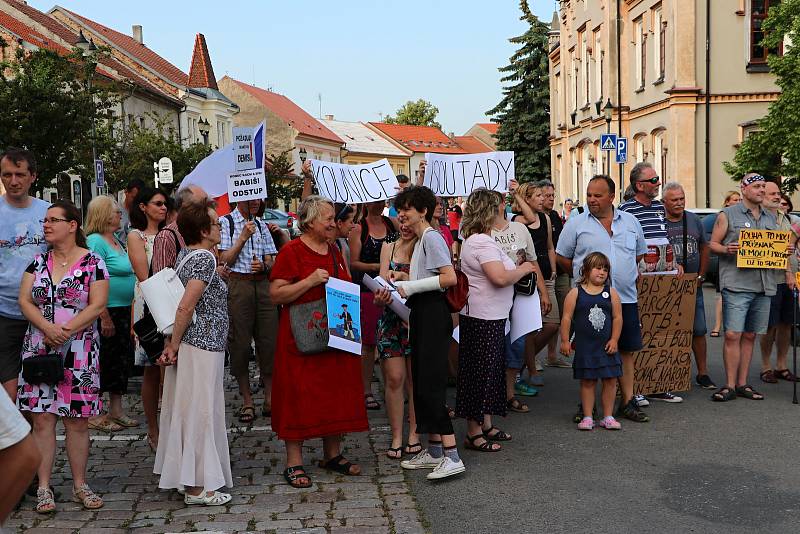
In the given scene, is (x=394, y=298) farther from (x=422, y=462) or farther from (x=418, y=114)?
(x=418, y=114)

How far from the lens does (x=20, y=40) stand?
131 ft

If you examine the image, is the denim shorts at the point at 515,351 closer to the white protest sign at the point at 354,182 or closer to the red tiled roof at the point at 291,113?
the white protest sign at the point at 354,182

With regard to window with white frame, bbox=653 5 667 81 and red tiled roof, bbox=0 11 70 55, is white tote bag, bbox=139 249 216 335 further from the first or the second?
→ red tiled roof, bbox=0 11 70 55

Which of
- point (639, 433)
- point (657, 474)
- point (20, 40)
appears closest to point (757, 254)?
point (639, 433)

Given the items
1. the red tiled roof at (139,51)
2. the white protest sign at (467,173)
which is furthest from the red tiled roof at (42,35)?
the white protest sign at (467,173)

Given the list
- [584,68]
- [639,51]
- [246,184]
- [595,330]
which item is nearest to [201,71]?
[584,68]

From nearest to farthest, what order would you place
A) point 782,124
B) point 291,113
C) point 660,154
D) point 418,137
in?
point 782,124
point 660,154
point 291,113
point 418,137

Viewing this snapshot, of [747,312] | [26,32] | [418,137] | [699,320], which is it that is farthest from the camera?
[418,137]

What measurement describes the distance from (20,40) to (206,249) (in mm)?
38158

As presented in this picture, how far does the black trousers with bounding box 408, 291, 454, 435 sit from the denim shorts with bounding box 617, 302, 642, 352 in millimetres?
2208

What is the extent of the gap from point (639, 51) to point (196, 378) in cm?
3492

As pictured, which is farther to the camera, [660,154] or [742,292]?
[660,154]

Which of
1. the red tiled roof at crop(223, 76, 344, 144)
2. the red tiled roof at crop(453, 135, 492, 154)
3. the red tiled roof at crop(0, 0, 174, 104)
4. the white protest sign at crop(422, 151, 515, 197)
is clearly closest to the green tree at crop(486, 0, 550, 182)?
the red tiled roof at crop(0, 0, 174, 104)

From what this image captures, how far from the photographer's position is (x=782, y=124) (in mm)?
24797
